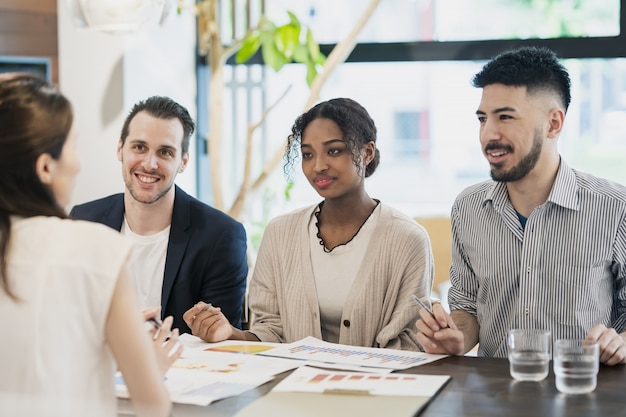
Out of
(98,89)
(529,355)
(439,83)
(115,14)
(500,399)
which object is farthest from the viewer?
(439,83)

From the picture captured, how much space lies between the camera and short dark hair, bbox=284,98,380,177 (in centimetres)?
272

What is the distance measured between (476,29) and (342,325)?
8.22 ft

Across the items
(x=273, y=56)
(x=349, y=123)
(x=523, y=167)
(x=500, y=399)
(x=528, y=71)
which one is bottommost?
(x=500, y=399)

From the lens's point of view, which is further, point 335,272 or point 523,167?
point 335,272

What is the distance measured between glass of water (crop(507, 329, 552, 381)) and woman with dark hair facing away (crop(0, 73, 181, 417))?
34.0 inches

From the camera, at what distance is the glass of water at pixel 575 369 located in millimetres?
1799

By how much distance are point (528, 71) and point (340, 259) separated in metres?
0.77

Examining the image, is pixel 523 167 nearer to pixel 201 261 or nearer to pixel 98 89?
pixel 201 261

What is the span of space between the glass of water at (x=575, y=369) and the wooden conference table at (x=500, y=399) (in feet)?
0.06

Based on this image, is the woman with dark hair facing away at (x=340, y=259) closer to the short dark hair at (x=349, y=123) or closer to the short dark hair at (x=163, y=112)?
the short dark hair at (x=349, y=123)

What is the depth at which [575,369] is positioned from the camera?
1.80m

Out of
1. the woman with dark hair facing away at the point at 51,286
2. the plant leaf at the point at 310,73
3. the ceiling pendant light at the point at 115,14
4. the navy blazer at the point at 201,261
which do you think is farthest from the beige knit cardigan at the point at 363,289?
the plant leaf at the point at 310,73

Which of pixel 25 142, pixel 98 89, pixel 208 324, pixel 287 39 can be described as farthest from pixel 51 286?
pixel 98 89

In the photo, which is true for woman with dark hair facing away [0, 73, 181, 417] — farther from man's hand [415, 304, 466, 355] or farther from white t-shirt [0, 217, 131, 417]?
man's hand [415, 304, 466, 355]
